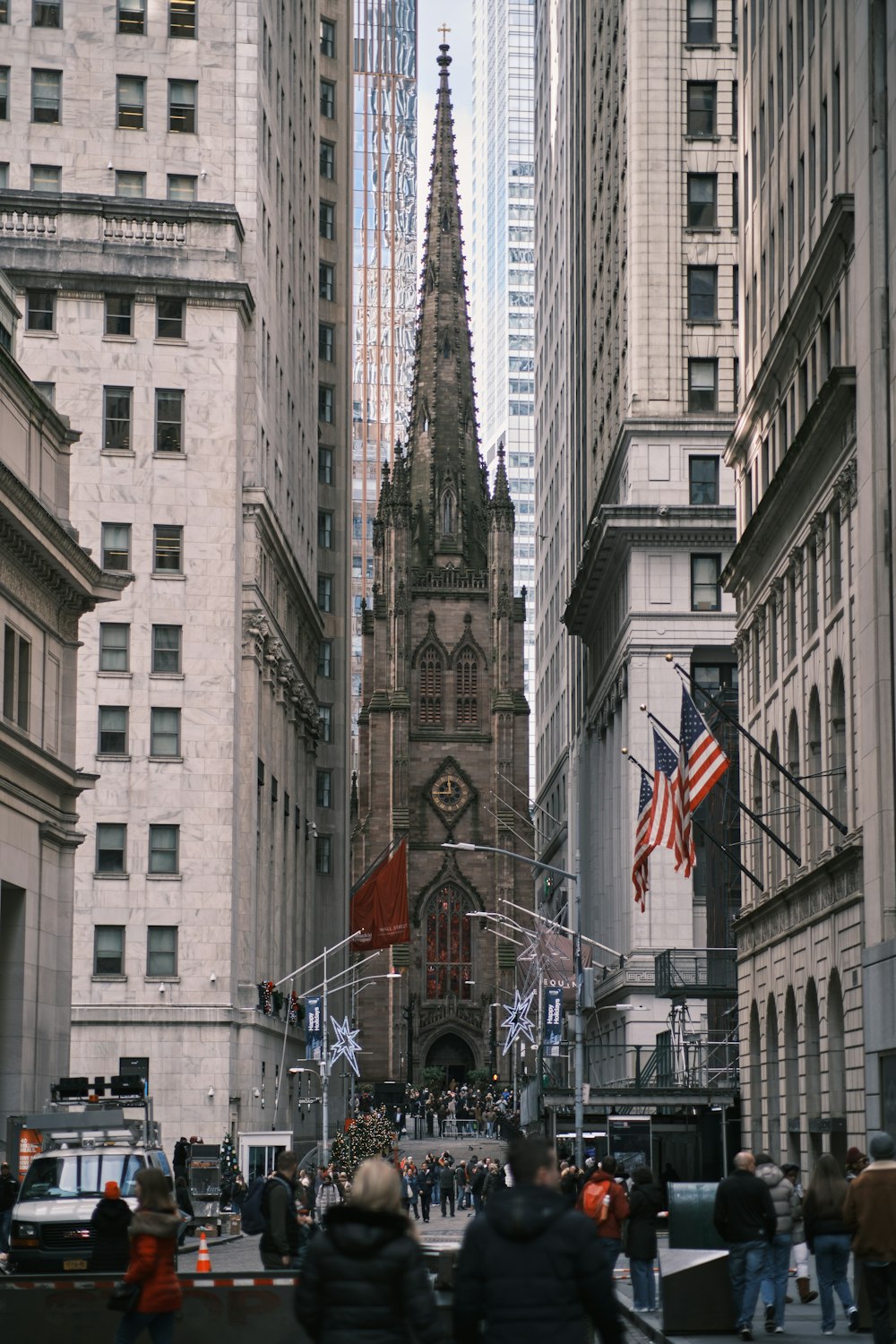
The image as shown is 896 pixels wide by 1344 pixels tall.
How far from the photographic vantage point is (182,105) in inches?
2702

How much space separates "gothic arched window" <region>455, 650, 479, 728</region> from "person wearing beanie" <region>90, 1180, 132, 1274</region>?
13153 centimetres

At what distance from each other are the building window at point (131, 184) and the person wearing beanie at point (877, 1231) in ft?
180

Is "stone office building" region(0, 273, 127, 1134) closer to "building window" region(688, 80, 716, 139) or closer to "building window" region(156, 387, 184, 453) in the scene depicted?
"building window" region(156, 387, 184, 453)

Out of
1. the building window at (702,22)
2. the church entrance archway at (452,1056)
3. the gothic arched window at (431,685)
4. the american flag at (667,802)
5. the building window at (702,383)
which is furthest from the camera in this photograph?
the gothic arched window at (431,685)

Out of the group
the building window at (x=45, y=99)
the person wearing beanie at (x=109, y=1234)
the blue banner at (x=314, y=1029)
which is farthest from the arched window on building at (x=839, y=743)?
the building window at (x=45, y=99)

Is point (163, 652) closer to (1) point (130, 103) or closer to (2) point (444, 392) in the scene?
(1) point (130, 103)

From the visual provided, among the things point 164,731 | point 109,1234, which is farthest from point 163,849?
point 109,1234

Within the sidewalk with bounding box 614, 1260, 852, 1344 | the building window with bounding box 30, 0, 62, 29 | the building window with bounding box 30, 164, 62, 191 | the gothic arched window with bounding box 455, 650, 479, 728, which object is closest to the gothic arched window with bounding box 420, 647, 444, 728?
the gothic arched window with bounding box 455, 650, 479, 728

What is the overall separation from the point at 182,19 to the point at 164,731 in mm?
23377

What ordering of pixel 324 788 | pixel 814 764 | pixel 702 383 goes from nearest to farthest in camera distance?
pixel 814 764 → pixel 702 383 → pixel 324 788

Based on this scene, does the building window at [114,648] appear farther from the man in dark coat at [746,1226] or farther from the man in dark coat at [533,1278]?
the man in dark coat at [533,1278]

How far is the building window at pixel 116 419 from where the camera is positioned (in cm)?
6500

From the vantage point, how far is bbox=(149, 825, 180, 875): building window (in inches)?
2493

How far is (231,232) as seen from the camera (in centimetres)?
6688
